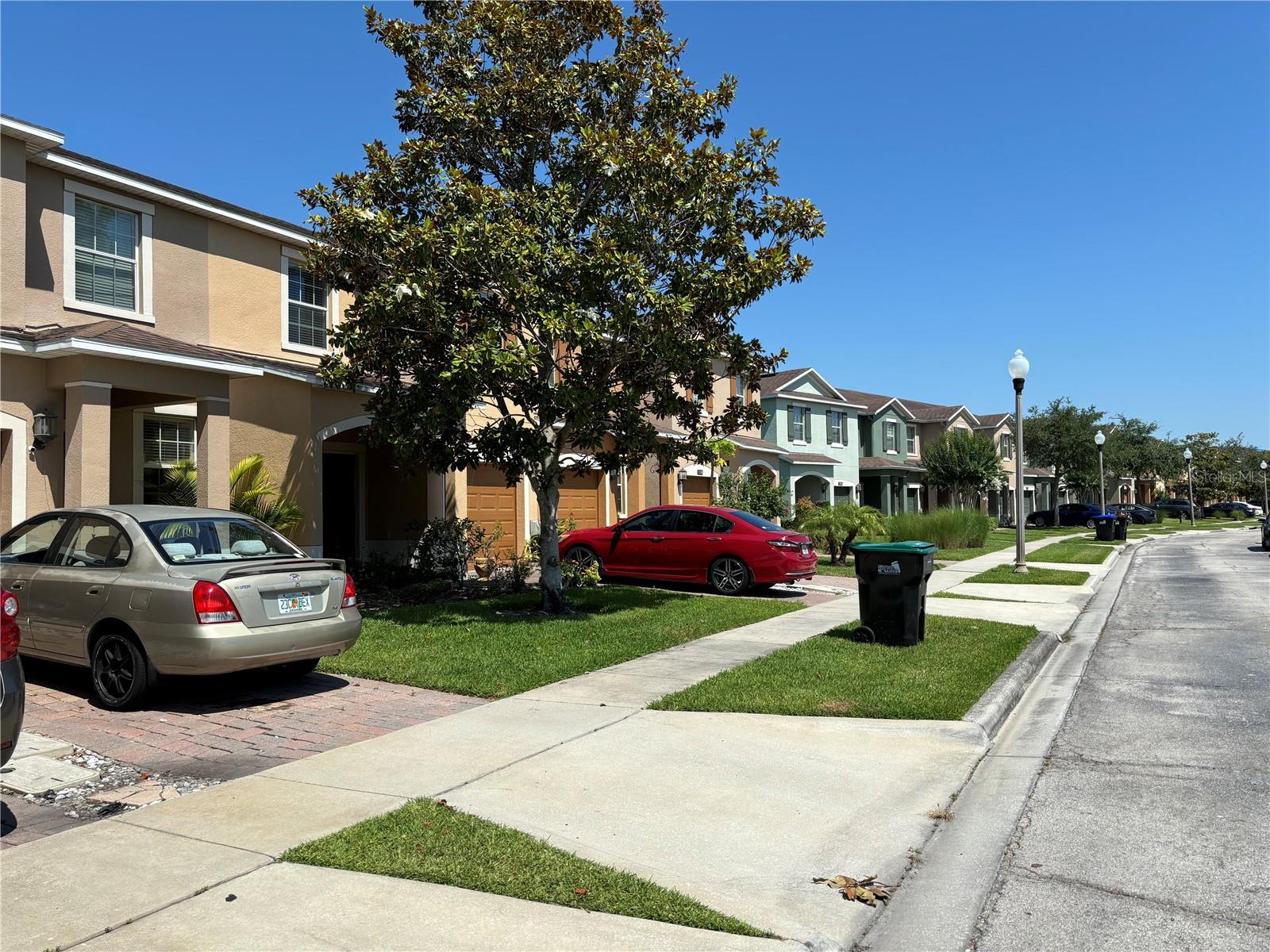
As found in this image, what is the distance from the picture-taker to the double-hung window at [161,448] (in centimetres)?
1388

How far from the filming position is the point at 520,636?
34.9 ft

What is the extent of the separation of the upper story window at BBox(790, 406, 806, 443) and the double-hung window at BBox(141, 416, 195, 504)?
27546 millimetres

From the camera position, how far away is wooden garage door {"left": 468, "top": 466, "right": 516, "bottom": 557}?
18.8 metres

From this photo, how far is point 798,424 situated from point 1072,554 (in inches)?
A: 566

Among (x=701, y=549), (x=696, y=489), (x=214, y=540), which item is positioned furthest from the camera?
(x=696, y=489)

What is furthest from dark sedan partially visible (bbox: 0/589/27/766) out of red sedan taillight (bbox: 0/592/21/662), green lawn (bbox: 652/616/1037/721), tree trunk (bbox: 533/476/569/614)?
tree trunk (bbox: 533/476/569/614)

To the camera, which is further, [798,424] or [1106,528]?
[798,424]

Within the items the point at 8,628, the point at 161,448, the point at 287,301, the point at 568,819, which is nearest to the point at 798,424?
the point at 287,301

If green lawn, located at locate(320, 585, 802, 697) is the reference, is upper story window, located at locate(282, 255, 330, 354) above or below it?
above

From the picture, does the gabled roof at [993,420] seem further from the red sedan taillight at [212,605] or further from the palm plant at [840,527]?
the red sedan taillight at [212,605]

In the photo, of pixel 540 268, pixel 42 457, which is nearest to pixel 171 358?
pixel 42 457

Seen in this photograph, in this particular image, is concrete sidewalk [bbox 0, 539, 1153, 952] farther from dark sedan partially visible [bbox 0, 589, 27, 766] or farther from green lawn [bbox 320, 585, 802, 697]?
green lawn [bbox 320, 585, 802, 697]

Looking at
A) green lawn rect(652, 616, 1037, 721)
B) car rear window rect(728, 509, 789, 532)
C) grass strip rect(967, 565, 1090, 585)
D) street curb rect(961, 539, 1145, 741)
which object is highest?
car rear window rect(728, 509, 789, 532)

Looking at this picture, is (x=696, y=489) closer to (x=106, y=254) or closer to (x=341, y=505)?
(x=341, y=505)
